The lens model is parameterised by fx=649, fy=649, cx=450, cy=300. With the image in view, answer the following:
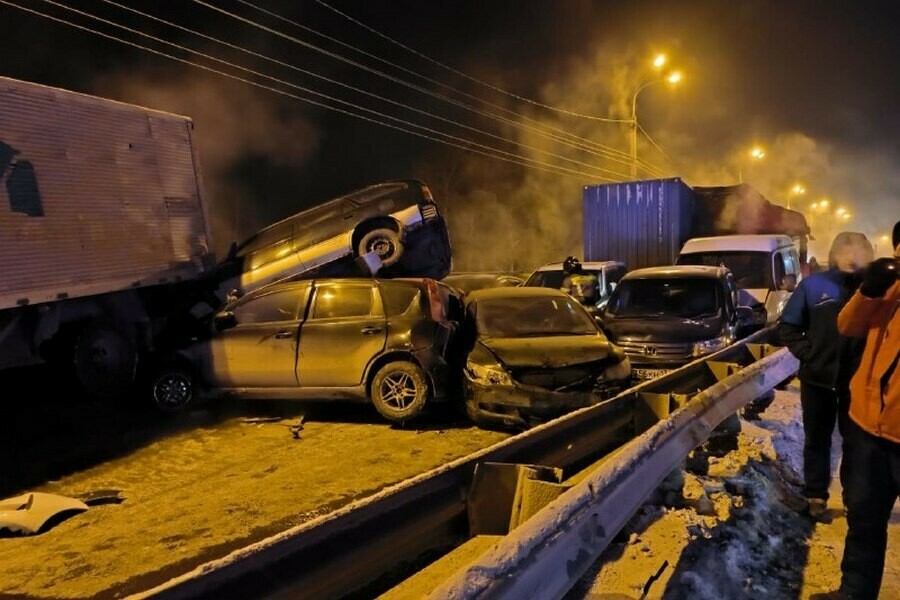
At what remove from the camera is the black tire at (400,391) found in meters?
6.52

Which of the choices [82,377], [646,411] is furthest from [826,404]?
[82,377]

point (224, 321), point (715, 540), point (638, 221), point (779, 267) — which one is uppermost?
point (638, 221)

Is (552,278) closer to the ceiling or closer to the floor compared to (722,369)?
closer to the ceiling

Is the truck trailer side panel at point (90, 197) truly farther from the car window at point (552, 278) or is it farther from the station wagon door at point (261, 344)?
the car window at point (552, 278)

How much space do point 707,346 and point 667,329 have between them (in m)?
0.51

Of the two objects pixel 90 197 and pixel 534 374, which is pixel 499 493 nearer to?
pixel 534 374

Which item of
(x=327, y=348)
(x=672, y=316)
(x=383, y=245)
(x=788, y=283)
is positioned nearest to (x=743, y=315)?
(x=672, y=316)

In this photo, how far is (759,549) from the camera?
3.50 metres

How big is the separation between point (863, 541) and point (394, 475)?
3321 mm

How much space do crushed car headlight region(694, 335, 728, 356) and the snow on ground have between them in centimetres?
303

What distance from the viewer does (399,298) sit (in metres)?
6.88

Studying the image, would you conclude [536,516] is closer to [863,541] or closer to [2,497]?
[863,541]

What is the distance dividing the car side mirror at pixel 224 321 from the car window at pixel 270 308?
0.07 m

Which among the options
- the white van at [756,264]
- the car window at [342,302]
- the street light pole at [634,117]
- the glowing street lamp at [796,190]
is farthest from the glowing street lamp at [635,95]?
the glowing street lamp at [796,190]
